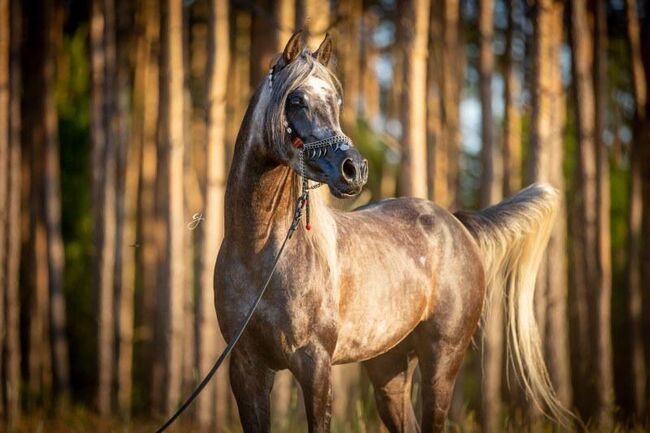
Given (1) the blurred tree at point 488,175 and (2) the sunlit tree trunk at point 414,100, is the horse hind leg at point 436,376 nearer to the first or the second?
(2) the sunlit tree trunk at point 414,100

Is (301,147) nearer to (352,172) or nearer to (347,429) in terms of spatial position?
(352,172)

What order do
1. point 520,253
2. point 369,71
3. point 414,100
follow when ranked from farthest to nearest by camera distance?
point 369,71, point 414,100, point 520,253

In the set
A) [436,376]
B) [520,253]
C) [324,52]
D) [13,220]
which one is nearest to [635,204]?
[520,253]

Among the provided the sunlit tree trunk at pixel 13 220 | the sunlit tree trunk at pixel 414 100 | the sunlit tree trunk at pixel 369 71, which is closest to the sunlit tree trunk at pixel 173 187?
the sunlit tree trunk at pixel 13 220

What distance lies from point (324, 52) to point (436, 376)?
208cm

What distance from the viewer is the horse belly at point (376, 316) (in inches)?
181

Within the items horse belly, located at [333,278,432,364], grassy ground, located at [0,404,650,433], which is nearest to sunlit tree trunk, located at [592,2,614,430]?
grassy ground, located at [0,404,650,433]

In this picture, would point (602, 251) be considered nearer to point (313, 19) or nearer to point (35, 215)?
point (313, 19)

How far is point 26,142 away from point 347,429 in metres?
11.1

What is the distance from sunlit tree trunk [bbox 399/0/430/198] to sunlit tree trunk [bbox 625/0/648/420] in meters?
5.67

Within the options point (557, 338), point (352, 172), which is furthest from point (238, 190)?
point (557, 338)

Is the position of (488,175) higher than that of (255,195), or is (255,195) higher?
A: (488,175)

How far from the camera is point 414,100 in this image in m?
8.38

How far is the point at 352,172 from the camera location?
3.80m
